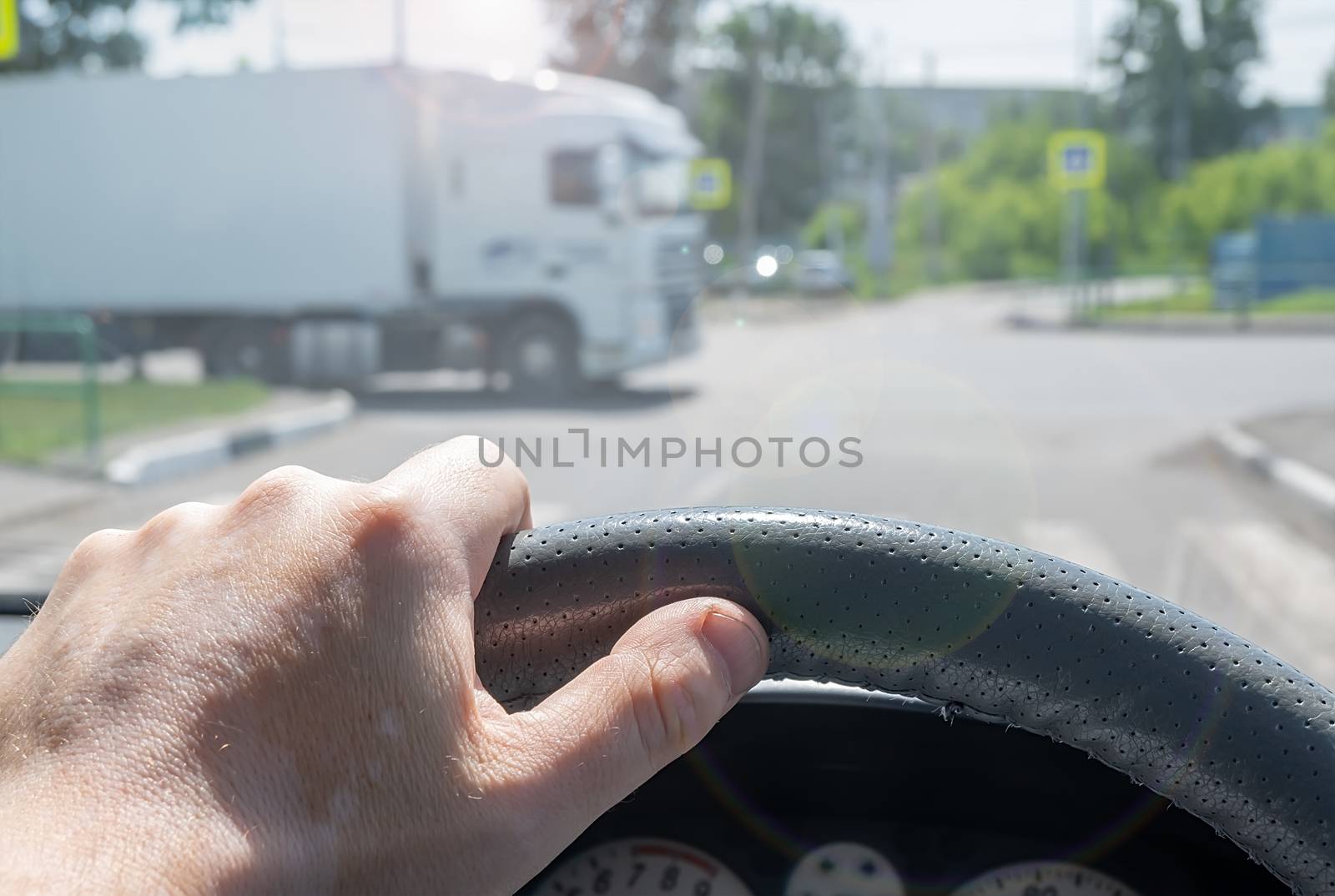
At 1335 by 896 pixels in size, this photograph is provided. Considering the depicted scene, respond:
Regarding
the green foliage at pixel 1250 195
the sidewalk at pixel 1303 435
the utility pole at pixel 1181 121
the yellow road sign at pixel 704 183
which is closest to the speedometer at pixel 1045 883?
the sidewalk at pixel 1303 435

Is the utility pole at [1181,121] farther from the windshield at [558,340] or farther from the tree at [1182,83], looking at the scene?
the windshield at [558,340]

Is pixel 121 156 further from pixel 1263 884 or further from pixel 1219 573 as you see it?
pixel 1263 884

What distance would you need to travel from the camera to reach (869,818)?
4.58 ft

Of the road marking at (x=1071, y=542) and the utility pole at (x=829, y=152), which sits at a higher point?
the utility pole at (x=829, y=152)

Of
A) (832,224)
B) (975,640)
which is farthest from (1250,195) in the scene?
(975,640)

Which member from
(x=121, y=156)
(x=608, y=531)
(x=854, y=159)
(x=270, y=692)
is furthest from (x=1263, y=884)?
(x=854, y=159)

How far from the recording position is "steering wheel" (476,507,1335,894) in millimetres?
863

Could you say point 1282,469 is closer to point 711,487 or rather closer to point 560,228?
point 711,487

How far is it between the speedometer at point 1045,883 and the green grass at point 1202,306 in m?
26.5

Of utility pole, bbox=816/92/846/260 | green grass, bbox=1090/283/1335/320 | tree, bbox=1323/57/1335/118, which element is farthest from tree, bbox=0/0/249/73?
tree, bbox=1323/57/1335/118

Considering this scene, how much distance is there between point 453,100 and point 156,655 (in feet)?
50.9

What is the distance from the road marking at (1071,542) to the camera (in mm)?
6035

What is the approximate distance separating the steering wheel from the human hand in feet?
0.17

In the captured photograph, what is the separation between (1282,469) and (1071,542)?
9.37 feet
